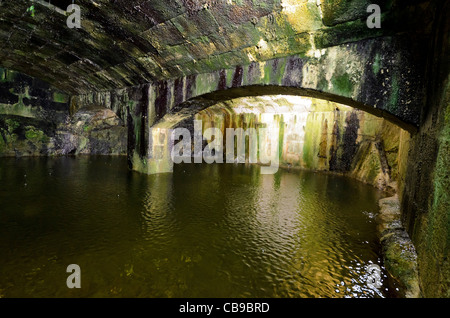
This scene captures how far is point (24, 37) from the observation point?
491 centimetres

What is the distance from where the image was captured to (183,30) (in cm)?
357

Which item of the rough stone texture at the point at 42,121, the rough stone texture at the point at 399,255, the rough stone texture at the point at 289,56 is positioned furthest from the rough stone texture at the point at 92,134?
the rough stone texture at the point at 399,255

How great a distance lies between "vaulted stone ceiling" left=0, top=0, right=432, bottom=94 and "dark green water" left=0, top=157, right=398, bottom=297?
7.93ft

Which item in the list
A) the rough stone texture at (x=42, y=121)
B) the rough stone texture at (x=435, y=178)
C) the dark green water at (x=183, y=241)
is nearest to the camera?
the rough stone texture at (x=435, y=178)

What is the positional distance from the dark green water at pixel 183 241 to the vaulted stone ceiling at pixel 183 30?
242 centimetres

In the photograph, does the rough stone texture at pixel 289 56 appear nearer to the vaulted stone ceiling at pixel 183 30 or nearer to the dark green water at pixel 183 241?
the vaulted stone ceiling at pixel 183 30

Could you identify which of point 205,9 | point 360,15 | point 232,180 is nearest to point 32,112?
point 232,180

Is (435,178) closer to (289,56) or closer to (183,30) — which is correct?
(289,56)

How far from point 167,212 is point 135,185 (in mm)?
1905

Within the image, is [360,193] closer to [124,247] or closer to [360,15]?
[360,15]

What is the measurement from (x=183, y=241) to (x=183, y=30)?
304 centimetres

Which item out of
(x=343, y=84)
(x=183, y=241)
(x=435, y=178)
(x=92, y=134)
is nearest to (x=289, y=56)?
(x=343, y=84)

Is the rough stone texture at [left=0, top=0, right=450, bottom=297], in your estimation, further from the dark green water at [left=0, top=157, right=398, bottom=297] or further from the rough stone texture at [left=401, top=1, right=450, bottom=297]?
the dark green water at [left=0, top=157, right=398, bottom=297]

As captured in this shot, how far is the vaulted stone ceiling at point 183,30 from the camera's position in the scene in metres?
2.62
